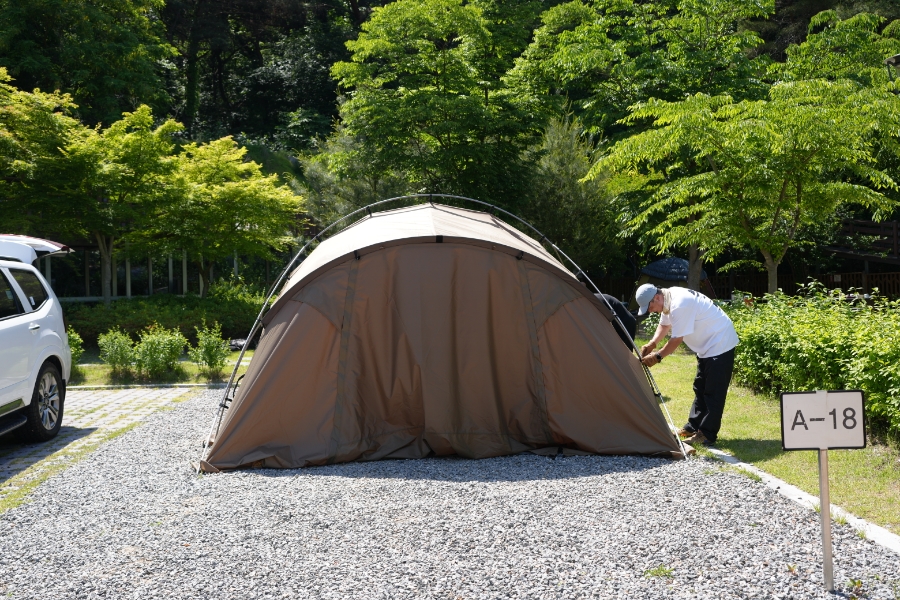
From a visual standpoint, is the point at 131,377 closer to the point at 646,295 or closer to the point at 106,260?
the point at 106,260

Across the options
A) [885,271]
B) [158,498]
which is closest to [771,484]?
[158,498]

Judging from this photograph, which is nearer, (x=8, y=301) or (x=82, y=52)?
(x=8, y=301)

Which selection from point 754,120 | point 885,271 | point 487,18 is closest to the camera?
point 754,120

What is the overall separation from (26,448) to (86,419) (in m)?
1.81

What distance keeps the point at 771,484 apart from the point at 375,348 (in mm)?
3436

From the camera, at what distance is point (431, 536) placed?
4855 mm

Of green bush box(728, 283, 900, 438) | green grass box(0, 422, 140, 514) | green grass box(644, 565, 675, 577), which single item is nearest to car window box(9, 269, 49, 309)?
green grass box(0, 422, 140, 514)

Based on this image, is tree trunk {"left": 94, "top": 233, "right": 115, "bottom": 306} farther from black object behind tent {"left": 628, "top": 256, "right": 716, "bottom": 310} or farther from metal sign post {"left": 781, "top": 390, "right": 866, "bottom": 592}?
metal sign post {"left": 781, "top": 390, "right": 866, "bottom": 592}

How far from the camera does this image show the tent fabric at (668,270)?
2448 cm

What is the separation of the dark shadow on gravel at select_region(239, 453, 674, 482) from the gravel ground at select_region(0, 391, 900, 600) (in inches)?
1.0

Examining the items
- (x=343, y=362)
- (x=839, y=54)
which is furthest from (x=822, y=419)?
(x=839, y=54)

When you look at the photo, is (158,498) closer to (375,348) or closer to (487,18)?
(375,348)

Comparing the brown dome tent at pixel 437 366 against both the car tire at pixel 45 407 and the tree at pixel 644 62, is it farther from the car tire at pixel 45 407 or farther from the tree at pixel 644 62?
the tree at pixel 644 62

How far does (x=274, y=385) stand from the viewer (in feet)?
23.0
